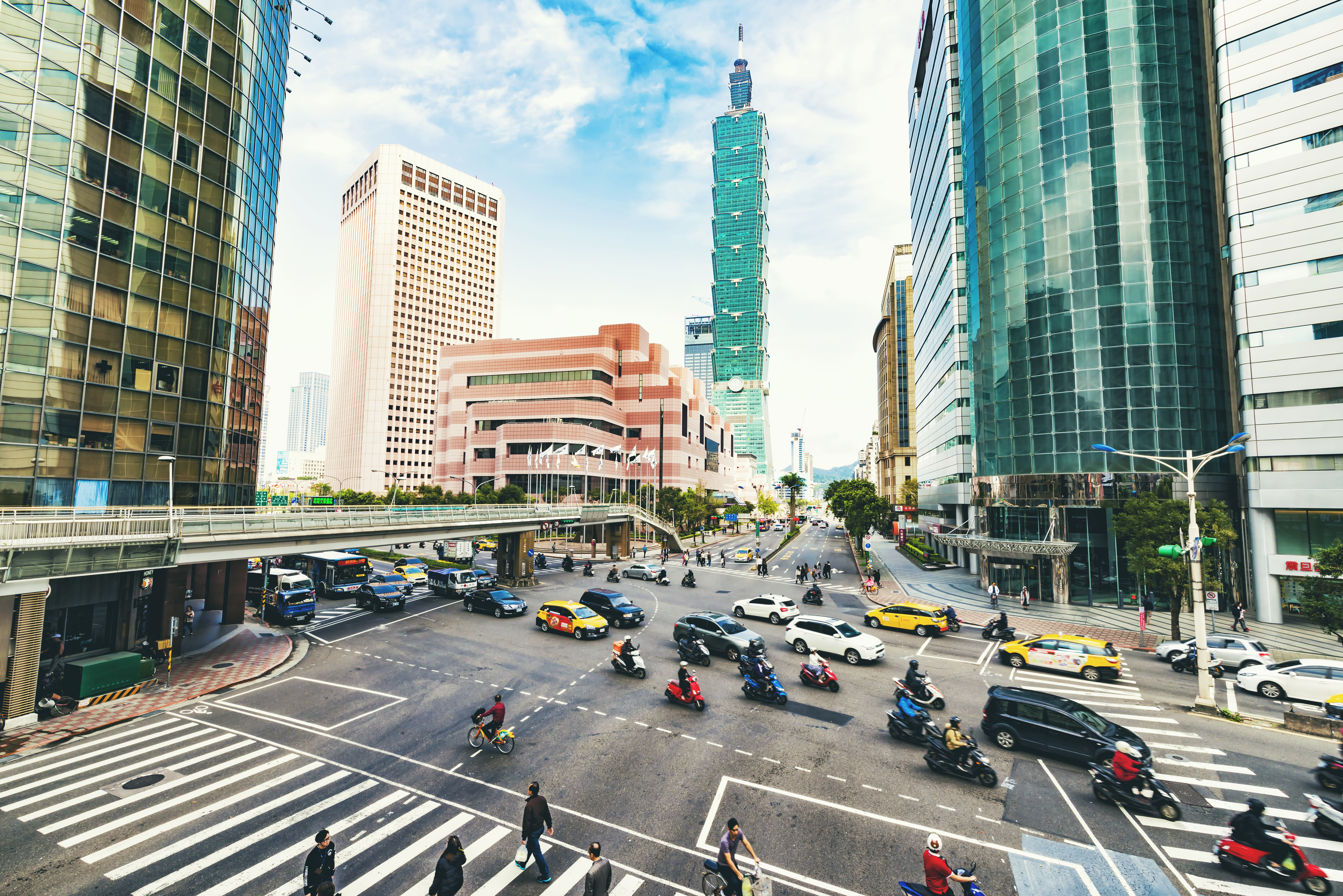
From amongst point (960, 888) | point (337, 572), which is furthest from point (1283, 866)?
point (337, 572)

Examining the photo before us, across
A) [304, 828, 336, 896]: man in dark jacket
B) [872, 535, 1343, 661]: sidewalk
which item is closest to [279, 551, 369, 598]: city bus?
[304, 828, 336, 896]: man in dark jacket

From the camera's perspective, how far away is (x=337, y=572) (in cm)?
4388

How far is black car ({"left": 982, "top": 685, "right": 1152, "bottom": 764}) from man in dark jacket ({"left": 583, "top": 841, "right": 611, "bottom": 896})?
1330cm

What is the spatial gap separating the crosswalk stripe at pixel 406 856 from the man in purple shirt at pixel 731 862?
17.8ft

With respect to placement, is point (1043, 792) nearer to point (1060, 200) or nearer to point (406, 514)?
point (406, 514)

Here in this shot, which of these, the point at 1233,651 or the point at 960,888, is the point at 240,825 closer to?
the point at 960,888

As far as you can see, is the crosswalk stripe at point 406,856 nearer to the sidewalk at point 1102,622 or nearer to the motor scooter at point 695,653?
the motor scooter at point 695,653

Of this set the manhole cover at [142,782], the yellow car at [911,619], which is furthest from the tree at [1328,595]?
the manhole cover at [142,782]

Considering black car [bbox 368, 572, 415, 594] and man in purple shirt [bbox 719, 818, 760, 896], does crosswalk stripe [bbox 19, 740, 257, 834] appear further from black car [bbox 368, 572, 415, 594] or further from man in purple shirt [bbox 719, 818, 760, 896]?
black car [bbox 368, 572, 415, 594]

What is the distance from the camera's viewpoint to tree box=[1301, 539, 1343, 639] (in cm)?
2242

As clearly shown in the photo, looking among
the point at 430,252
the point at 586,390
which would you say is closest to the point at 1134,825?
the point at 586,390

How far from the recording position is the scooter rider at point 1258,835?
412 inches

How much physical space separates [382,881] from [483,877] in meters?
1.87

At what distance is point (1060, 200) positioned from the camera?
43.8 meters
